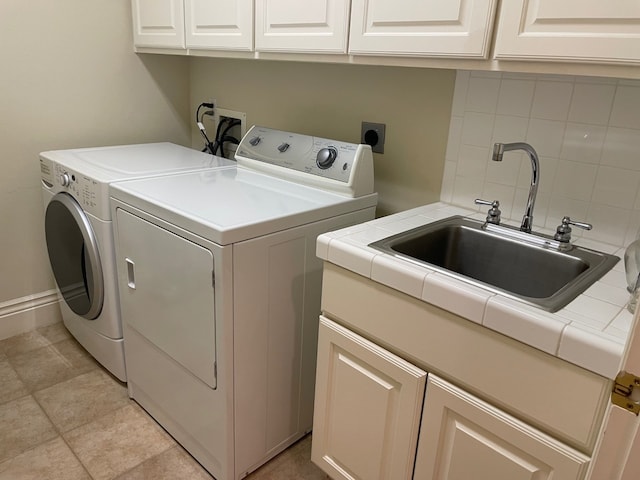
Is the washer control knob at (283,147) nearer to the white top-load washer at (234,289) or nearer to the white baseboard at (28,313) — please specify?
the white top-load washer at (234,289)

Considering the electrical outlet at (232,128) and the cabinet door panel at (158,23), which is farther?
the electrical outlet at (232,128)

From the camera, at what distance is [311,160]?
176 centimetres

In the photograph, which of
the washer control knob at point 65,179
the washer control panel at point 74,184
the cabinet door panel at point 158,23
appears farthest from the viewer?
the cabinet door panel at point 158,23

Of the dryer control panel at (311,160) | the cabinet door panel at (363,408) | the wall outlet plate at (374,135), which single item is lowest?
the cabinet door panel at (363,408)

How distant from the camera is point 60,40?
2166 mm

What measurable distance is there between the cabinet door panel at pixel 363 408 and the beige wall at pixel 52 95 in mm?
1720

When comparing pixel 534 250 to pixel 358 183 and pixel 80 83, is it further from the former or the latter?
pixel 80 83

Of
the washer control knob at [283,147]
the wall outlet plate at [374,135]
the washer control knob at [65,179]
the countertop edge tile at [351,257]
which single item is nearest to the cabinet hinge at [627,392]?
the countertop edge tile at [351,257]

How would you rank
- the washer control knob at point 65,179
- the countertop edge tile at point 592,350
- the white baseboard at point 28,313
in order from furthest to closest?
1. the white baseboard at point 28,313
2. the washer control knob at point 65,179
3. the countertop edge tile at point 592,350

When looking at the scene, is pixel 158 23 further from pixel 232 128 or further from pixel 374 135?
pixel 374 135

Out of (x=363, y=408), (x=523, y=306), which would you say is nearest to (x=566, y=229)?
(x=523, y=306)

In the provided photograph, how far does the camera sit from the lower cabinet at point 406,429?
983mm

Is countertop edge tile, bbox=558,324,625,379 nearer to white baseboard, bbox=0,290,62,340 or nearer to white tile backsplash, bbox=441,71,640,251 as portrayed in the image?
white tile backsplash, bbox=441,71,640,251

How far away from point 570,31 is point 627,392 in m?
0.77
